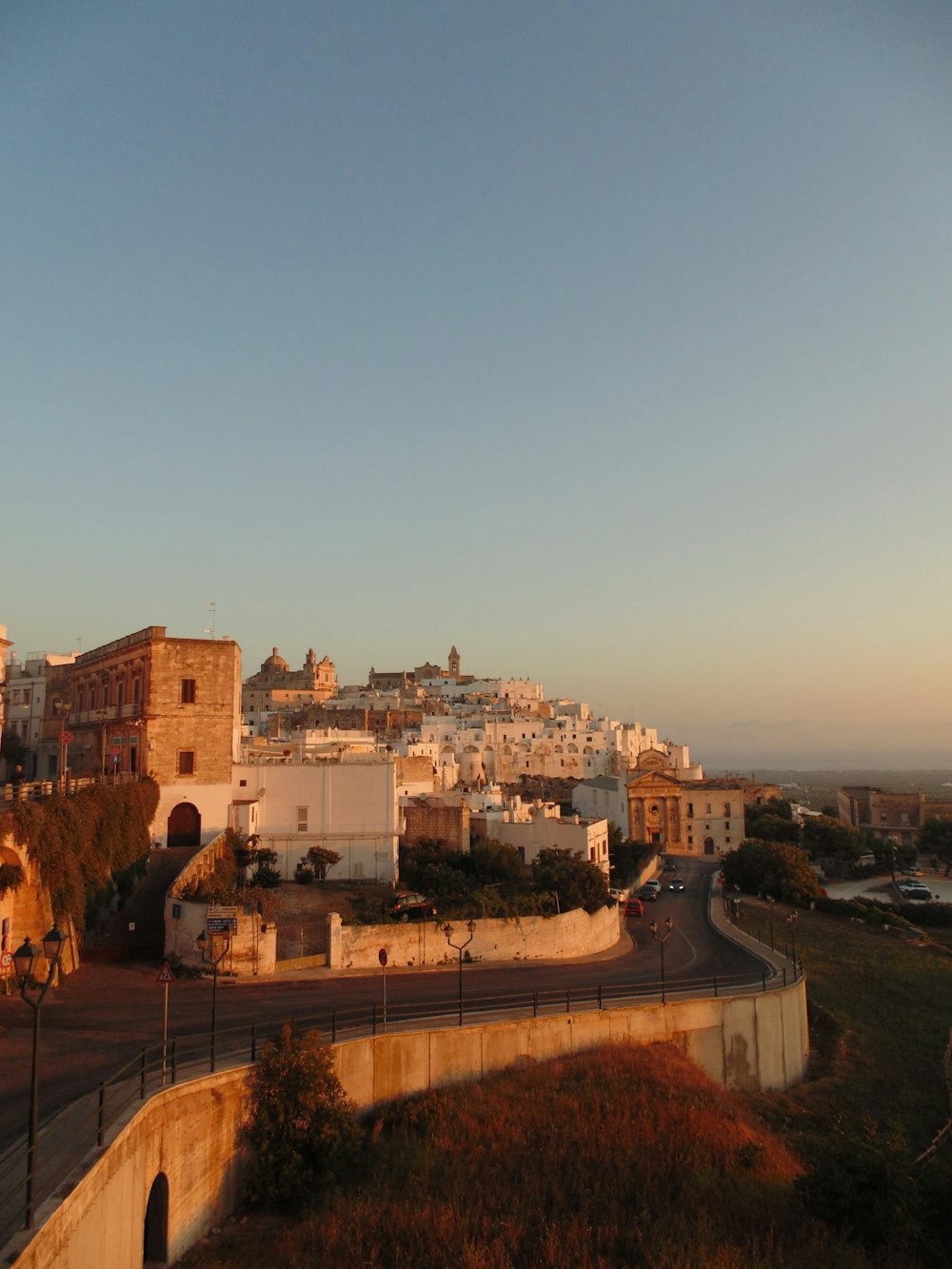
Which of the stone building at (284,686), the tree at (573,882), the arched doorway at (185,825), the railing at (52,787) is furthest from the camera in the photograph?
the stone building at (284,686)

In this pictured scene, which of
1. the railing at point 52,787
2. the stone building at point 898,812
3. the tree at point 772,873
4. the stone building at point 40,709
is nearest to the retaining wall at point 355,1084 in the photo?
the railing at point 52,787

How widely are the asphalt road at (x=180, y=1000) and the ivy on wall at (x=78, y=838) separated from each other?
7.52ft

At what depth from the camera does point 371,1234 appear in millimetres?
13086

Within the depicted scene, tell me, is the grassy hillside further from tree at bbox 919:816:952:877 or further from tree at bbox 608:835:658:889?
tree at bbox 919:816:952:877

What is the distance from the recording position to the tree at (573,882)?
1296 inches

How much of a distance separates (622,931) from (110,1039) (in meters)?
24.2

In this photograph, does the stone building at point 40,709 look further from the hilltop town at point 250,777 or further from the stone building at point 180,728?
the stone building at point 180,728

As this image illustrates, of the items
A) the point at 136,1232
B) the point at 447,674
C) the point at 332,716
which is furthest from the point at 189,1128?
the point at 447,674

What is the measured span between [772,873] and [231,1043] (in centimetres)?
4119

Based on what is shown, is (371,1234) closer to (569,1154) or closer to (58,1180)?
(569,1154)

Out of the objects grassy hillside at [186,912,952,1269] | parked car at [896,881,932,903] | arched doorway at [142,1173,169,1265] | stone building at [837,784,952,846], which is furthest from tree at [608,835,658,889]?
stone building at [837,784,952,846]

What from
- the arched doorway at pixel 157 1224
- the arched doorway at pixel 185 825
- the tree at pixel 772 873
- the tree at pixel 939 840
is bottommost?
the tree at pixel 939 840

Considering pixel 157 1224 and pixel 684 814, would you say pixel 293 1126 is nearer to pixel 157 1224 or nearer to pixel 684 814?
pixel 157 1224

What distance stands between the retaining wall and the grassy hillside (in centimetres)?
61
